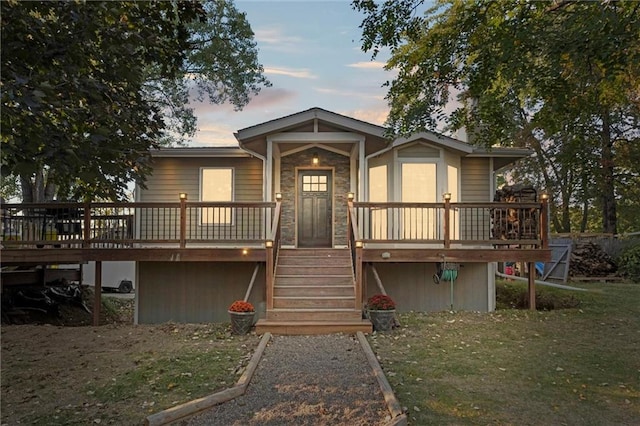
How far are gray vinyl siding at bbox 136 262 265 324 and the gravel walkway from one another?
4.48 metres

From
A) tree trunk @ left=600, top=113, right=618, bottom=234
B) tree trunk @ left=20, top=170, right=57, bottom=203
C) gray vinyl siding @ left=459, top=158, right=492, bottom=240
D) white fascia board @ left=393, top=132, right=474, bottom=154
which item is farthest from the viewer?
tree trunk @ left=600, top=113, right=618, bottom=234

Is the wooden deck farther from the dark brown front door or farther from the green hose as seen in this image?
the dark brown front door

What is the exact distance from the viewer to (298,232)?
11.8 metres

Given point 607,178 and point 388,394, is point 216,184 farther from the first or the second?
point 607,178

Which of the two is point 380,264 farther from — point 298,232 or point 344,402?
point 344,402

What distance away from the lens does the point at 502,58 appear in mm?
5906

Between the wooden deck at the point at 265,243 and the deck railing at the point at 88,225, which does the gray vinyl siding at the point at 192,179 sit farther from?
the wooden deck at the point at 265,243

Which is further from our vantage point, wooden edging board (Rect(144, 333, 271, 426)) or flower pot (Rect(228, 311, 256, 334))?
flower pot (Rect(228, 311, 256, 334))

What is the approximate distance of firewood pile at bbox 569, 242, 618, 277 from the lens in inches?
706

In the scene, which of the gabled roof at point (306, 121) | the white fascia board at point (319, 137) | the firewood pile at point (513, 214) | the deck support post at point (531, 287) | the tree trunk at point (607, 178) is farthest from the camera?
the tree trunk at point (607, 178)

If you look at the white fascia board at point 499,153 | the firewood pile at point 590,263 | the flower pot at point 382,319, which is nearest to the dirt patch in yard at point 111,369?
the flower pot at point 382,319

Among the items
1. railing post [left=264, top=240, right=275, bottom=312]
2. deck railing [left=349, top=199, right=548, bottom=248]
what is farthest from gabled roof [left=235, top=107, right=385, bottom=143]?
railing post [left=264, top=240, right=275, bottom=312]

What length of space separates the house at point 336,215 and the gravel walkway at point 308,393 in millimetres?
2818

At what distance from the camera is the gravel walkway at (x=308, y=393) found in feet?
13.5
